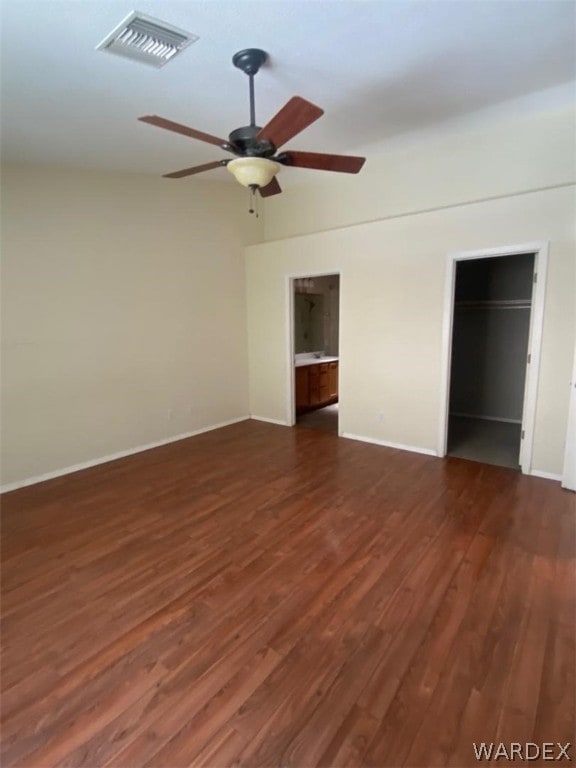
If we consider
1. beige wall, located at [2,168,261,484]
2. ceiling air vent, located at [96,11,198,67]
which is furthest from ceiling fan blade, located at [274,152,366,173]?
beige wall, located at [2,168,261,484]

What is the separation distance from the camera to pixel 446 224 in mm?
3824

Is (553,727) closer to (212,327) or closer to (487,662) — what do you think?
(487,662)

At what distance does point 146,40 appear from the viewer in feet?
6.95

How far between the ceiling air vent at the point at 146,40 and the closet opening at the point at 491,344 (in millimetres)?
4206

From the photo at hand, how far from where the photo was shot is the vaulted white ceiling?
1.98m

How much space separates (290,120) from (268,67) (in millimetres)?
961

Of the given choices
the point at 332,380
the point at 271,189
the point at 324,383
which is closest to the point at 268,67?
the point at 271,189

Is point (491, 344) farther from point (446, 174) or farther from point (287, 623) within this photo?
point (287, 623)

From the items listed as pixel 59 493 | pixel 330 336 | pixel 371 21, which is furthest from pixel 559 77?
pixel 59 493

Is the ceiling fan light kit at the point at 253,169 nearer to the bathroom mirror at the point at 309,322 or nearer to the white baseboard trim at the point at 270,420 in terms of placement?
the white baseboard trim at the point at 270,420

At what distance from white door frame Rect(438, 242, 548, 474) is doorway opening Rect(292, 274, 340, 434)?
61.3 inches

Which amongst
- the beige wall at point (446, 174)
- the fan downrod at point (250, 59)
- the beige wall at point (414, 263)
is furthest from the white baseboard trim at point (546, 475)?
the fan downrod at point (250, 59)

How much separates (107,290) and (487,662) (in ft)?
14.3

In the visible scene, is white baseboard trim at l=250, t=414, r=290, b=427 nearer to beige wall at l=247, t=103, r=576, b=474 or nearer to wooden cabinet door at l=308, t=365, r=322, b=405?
beige wall at l=247, t=103, r=576, b=474
